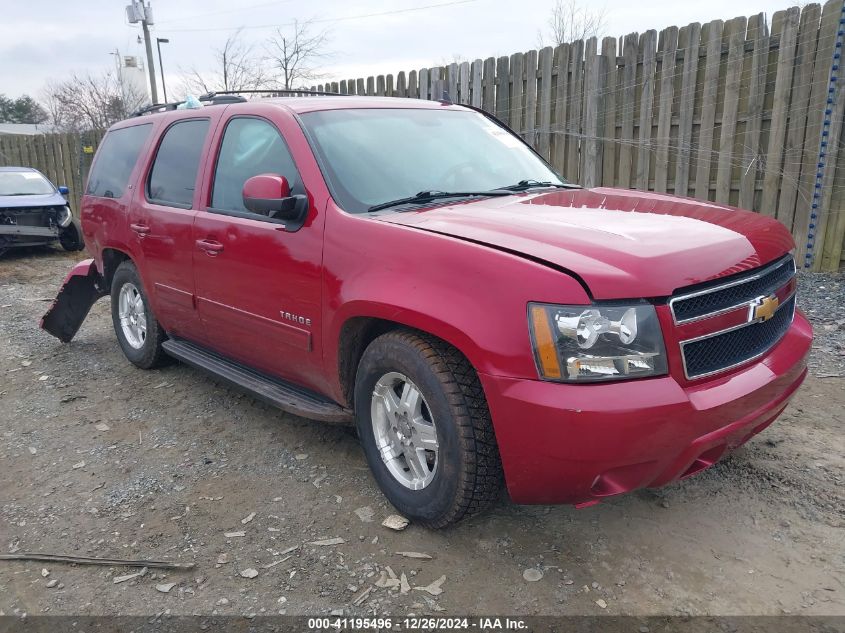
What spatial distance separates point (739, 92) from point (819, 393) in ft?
12.3

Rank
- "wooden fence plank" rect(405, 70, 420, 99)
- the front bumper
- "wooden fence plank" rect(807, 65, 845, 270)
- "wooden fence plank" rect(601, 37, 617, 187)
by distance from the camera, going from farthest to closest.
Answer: "wooden fence plank" rect(405, 70, 420, 99) → "wooden fence plank" rect(601, 37, 617, 187) → "wooden fence plank" rect(807, 65, 845, 270) → the front bumper

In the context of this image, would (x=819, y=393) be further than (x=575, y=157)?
No

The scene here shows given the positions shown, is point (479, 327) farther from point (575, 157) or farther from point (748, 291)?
point (575, 157)

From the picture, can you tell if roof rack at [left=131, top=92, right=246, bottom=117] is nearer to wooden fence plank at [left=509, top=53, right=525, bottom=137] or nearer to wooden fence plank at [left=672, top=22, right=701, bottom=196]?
wooden fence plank at [left=509, top=53, right=525, bottom=137]

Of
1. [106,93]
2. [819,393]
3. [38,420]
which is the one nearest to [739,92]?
[819,393]

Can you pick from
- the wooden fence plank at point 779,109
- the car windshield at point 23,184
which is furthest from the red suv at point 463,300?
the car windshield at point 23,184

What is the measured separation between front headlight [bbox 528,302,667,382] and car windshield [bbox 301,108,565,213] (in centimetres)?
127

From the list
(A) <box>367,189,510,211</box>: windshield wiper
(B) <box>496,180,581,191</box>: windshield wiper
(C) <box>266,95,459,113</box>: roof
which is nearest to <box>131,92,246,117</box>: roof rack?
(C) <box>266,95,459,113</box>: roof

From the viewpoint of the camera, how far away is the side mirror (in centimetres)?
316

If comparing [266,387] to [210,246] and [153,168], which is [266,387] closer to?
[210,246]

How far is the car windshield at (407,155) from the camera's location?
3.31 metres

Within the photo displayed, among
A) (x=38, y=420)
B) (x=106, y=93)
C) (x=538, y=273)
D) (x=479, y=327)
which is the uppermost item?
(x=106, y=93)

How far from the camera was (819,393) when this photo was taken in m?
4.21

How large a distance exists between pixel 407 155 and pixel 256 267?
1.00m
